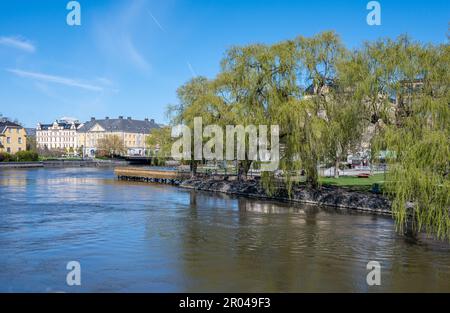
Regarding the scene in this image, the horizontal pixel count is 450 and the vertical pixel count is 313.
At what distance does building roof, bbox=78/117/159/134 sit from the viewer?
547ft

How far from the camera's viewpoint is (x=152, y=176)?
194 feet

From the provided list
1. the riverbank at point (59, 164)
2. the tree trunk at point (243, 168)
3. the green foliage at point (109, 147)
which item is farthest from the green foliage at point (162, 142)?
the green foliage at point (109, 147)

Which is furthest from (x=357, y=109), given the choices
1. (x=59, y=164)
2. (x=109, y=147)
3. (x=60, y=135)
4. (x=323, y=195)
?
(x=60, y=135)

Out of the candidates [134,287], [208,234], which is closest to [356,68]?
[208,234]

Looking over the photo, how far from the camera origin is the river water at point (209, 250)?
14529 mm

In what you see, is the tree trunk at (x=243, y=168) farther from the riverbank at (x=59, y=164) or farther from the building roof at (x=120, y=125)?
the building roof at (x=120, y=125)

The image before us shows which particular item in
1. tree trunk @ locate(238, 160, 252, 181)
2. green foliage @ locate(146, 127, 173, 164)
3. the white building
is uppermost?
the white building

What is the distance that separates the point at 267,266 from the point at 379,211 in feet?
52.2

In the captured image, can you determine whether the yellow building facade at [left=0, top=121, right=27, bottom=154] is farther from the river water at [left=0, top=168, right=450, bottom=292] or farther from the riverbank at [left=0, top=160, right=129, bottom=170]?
the river water at [left=0, top=168, right=450, bottom=292]

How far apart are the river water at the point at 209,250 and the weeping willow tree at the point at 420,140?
1.66 m

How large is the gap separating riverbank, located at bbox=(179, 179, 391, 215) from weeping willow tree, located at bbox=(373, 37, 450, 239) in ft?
13.1

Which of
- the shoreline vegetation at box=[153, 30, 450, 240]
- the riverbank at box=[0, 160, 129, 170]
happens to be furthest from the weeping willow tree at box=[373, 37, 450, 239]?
the riverbank at box=[0, 160, 129, 170]
